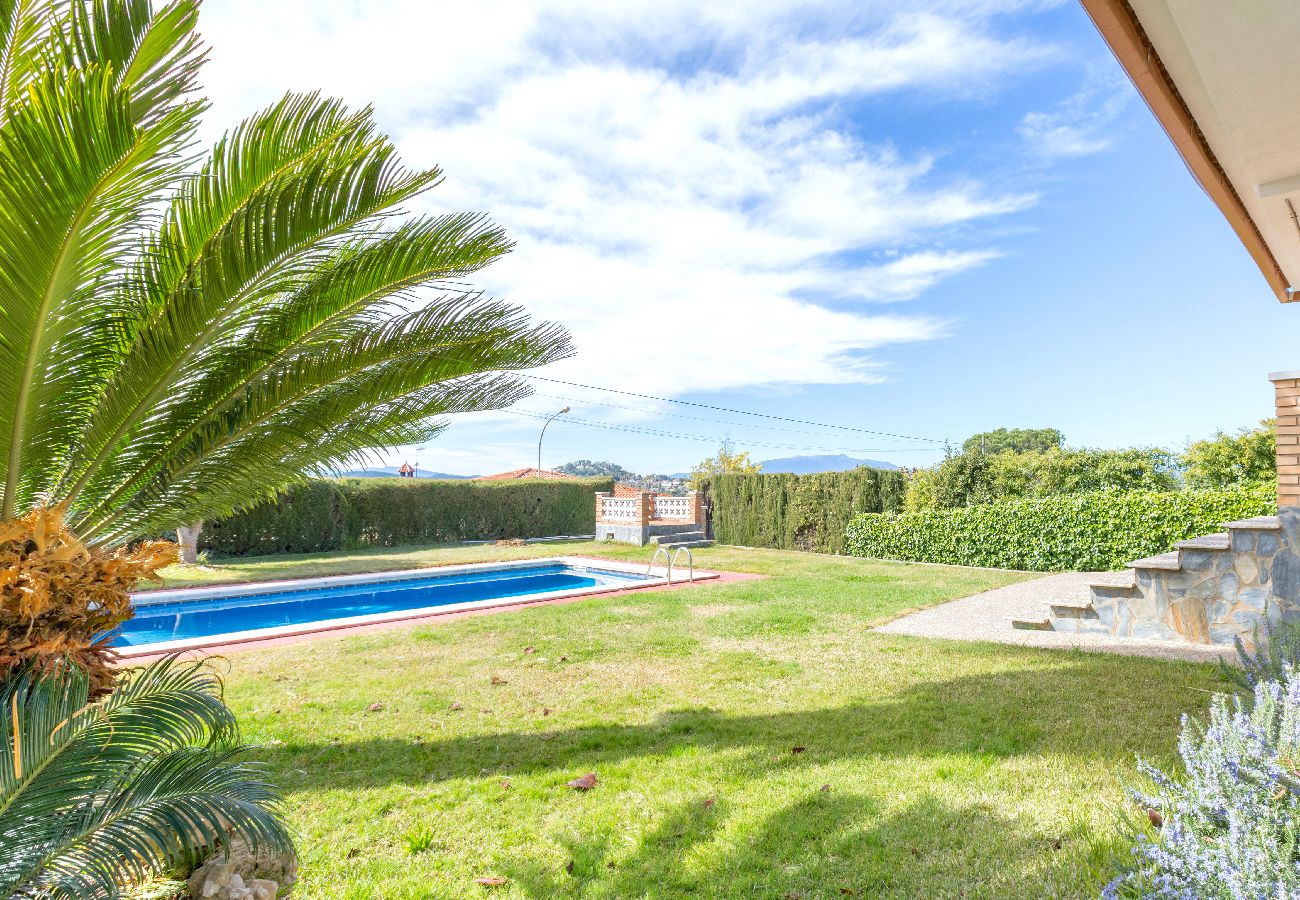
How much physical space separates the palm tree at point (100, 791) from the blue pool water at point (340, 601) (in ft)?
26.3

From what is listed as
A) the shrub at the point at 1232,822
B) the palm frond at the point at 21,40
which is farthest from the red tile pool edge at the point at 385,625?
the shrub at the point at 1232,822

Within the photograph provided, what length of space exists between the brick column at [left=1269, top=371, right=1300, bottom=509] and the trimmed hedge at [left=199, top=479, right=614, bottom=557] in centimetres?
1618

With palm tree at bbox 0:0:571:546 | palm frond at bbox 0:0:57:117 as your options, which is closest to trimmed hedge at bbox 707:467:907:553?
palm tree at bbox 0:0:571:546

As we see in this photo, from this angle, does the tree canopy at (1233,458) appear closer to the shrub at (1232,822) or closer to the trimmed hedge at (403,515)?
the shrub at (1232,822)

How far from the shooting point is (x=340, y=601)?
1233 cm

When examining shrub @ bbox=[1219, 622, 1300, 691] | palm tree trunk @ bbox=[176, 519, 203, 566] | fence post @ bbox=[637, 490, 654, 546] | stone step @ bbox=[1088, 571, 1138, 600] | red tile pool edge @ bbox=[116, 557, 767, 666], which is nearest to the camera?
shrub @ bbox=[1219, 622, 1300, 691]

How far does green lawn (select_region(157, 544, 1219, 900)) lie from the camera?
2.68 m

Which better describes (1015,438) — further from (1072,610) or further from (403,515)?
(1072,610)

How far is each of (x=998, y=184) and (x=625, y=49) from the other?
1245 centimetres

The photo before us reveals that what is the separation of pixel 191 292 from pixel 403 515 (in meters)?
18.0

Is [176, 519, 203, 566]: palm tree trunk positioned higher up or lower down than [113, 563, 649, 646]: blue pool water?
higher up

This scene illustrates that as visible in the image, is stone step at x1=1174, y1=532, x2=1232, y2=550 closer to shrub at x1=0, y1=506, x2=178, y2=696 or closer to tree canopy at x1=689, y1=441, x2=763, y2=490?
shrub at x1=0, y1=506, x2=178, y2=696

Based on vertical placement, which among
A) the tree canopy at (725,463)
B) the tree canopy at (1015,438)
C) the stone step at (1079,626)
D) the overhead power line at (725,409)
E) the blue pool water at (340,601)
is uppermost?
the tree canopy at (1015,438)

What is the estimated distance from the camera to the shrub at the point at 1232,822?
184cm
